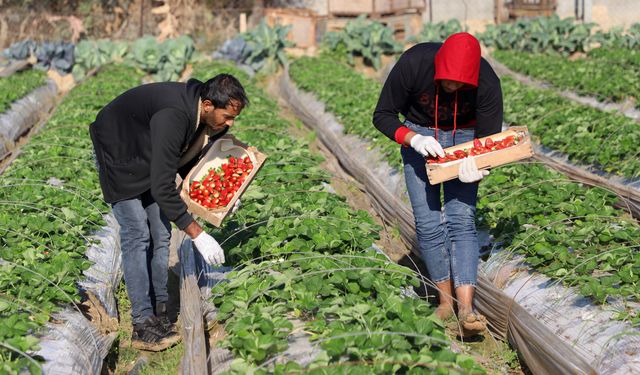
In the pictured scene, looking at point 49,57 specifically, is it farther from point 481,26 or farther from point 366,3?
point 481,26

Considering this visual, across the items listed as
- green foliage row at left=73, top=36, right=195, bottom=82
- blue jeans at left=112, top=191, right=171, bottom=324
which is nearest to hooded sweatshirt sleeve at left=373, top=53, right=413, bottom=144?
blue jeans at left=112, top=191, right=171, bottom=324

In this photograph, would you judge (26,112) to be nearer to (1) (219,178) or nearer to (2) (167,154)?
(1) (219,178)

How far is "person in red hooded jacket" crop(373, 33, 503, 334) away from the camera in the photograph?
165 inches

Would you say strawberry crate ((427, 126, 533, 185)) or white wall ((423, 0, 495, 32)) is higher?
white wall ((423, 0, 495, 32))

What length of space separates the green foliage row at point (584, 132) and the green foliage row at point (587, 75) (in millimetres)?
1181

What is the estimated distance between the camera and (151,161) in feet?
13.1

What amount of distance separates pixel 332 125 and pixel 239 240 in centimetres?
555

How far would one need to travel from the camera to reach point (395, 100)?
442 cm

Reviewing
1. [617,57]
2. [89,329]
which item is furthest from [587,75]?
[89,329]

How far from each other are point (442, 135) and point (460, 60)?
2.01 feet

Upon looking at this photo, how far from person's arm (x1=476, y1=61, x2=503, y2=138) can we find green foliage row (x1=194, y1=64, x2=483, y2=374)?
3.11 ft

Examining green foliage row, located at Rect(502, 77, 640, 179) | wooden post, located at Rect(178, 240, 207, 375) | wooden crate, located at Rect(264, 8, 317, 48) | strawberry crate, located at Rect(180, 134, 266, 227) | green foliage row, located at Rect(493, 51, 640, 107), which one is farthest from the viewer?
wooden crate, located at Rect(264, 8, 317, 48)

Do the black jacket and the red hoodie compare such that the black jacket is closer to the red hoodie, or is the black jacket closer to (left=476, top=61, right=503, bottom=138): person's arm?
the red hoodie

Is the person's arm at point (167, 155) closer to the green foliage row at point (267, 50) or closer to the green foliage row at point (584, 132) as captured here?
the green foliage row at point (584, 132)
